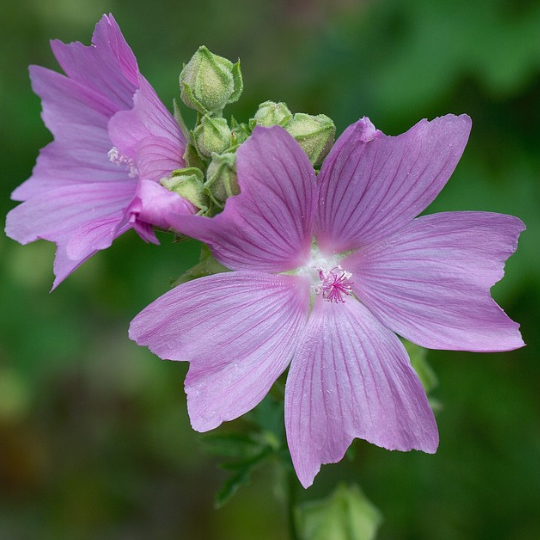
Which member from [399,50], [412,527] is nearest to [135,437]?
[412,527]

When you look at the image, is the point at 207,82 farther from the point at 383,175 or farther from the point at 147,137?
the point at 383,175

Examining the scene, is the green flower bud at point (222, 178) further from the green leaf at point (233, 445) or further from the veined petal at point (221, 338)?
the green leaf at point (233, 445)

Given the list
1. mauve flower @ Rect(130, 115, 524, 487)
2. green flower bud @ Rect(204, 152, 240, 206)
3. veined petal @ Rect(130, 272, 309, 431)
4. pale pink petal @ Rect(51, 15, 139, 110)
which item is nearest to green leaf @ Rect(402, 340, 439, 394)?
mauve flower @ Rect(130, 115, 524, 487)

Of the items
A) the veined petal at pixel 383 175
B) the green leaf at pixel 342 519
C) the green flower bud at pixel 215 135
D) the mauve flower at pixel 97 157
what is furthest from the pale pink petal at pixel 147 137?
the green leaf at pixel 342 519

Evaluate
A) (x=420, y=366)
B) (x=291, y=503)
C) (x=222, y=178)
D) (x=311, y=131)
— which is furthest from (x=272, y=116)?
(x=291, y=503)

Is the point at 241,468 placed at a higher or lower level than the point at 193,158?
lower

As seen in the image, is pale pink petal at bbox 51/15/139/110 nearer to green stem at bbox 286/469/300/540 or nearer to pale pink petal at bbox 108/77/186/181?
pale pink petal at bbox 108/77/186/181

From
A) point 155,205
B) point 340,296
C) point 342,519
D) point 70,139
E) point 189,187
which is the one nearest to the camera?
point 155,205
